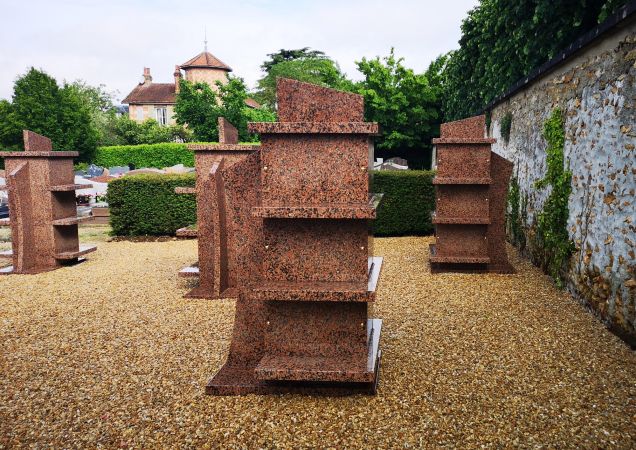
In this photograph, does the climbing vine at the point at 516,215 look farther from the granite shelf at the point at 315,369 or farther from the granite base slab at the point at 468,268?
the granite shelf at the point at 315,369

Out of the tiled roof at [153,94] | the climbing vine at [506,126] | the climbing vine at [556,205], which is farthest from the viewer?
the tiled roof at [153,94]

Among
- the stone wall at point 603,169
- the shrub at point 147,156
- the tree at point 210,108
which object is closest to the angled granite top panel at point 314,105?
the stone wall at point 603,169

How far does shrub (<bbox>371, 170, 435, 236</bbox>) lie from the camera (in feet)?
40.8

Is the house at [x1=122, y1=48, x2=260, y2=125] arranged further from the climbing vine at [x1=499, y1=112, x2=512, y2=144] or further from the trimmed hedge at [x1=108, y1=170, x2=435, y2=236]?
the climbing vine at [x1=499, y1=112, x2=512, y2=144]

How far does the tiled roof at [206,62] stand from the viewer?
5066 centimetres

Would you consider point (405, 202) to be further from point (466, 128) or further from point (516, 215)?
point (466, 128)

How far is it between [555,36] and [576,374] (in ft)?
24.2

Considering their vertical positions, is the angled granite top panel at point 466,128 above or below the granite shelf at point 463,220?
above

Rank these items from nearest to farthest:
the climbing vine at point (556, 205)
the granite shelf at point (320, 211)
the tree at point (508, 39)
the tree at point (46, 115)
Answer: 1. the granite shelf at point (320, 211)
2. the climbing vine at point (556, 205)
3. the tree at point (508, 39)
4. the tree at point (46, 115)

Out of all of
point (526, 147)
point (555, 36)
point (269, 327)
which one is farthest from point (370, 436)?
point (555, 36)

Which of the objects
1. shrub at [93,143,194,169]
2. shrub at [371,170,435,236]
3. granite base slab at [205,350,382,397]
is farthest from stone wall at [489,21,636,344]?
shrub at [93,143,194,169]

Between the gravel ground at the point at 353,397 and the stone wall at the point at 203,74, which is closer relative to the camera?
the gravel ground at the point at 353,397

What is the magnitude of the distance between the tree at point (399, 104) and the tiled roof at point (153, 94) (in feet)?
111

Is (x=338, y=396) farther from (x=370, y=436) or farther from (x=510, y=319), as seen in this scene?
(x=510, y=319)
